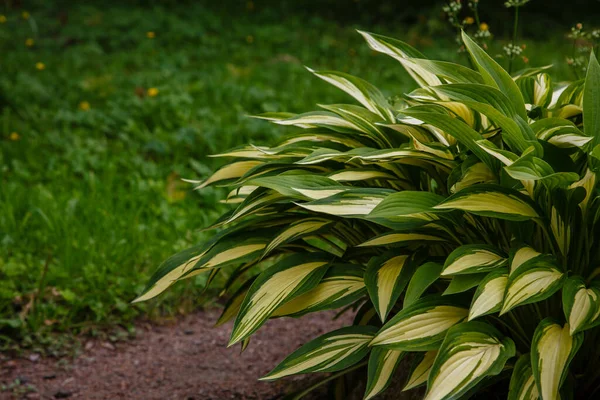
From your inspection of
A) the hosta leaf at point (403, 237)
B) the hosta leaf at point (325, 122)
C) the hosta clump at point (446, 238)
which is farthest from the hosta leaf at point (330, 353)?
the hosta leaf at point (325, 122)

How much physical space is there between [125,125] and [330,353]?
10.7 ft

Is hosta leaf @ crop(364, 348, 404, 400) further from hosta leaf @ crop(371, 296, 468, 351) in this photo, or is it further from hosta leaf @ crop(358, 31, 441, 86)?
hosta leaf @ crop(358, 31, 441, 86)

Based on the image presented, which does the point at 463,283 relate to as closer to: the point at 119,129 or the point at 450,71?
the point at 450,71

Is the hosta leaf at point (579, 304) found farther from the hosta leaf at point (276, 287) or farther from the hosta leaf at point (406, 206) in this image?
the hosta leaf at point (276, 287)

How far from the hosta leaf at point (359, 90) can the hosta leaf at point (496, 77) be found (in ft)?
1.25

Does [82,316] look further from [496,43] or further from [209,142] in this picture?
[496,43]

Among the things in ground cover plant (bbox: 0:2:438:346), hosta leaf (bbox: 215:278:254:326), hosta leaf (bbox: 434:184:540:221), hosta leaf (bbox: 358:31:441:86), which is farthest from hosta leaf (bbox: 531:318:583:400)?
ground cover plant (bbox: 0:2:438:346)

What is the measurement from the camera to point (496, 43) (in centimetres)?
721

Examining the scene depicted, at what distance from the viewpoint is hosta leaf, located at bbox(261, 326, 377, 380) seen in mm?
1808

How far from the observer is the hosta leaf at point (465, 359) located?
1.52 metres

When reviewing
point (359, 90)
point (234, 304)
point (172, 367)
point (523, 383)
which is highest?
point (359, 90)

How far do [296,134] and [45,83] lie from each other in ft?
12.3

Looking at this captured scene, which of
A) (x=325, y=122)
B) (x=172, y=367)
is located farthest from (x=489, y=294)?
(x=172, y=367)

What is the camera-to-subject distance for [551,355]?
160 centimetres
